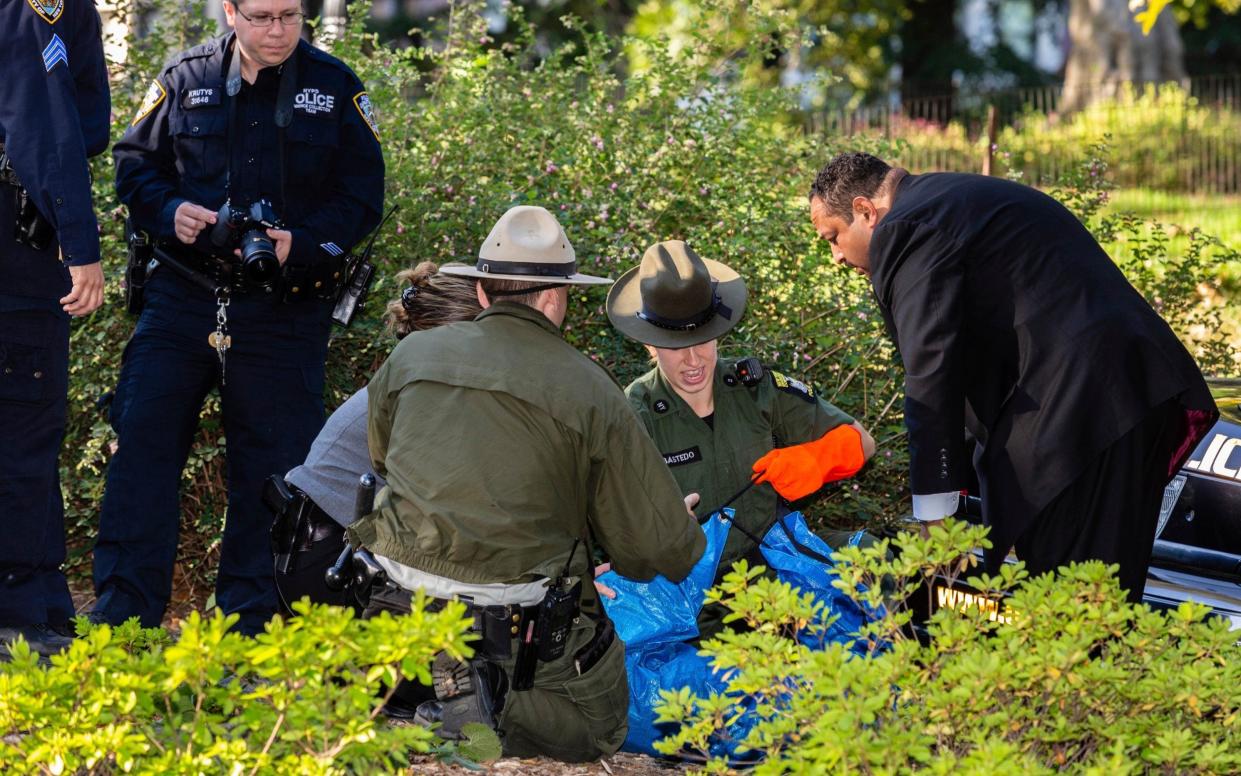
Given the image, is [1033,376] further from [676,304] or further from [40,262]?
[40,262]

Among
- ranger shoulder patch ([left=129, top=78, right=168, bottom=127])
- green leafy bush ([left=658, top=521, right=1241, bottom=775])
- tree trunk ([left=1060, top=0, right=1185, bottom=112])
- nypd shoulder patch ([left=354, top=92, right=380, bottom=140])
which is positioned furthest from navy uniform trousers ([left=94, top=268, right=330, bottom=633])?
tree trunk ([left=1060, top=0, right=1185, bottom=112])

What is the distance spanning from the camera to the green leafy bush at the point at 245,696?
2449 millimetres

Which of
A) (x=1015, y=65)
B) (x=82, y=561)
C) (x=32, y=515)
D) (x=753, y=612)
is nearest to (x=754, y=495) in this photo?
(x=753, y=612)

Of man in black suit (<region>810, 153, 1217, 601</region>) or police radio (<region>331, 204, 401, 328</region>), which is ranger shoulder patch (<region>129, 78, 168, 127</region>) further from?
man in black suit (<region>810, 153, 1217, 601</region>)

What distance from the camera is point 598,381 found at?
354cm

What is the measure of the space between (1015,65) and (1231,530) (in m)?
24.2

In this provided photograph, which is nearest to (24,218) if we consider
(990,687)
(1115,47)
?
(990,687)

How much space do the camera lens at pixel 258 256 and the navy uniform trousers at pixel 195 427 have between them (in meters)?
0.19

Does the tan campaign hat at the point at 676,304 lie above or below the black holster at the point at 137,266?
below

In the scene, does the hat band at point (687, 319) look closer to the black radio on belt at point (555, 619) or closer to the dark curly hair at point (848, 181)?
the dark curly hair at point (848, 181)

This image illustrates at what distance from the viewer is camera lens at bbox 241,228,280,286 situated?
446 centimetres

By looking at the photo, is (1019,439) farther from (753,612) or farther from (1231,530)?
(753,612)

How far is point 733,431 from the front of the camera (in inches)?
183

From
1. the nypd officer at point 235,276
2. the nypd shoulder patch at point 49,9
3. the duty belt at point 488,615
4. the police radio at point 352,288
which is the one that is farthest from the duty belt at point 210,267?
the duty belt at point 488,615
